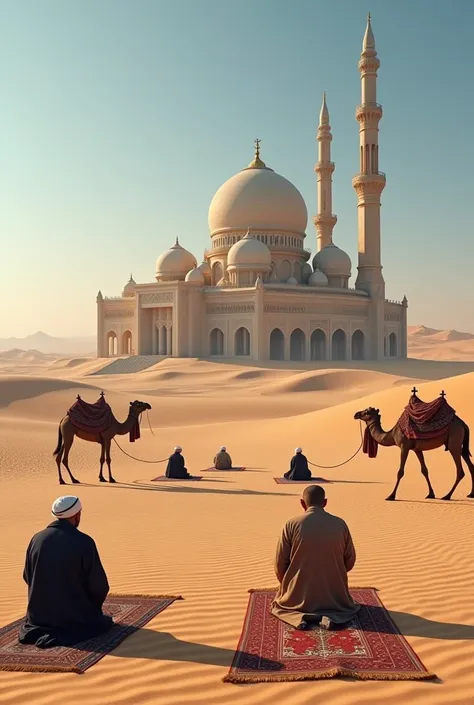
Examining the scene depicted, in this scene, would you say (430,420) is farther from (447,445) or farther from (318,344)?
(318,344)

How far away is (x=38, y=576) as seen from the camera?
17.1 ft

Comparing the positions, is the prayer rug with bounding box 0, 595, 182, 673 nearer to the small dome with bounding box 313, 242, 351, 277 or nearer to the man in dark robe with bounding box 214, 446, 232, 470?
the man in dark robe with bounding box 214, 446, 232, 470

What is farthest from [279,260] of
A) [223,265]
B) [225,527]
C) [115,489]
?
[225,527]

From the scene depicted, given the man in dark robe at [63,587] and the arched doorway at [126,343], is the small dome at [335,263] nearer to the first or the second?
the arched doorway at [126,343]

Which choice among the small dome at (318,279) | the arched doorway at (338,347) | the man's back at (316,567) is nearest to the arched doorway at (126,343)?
the small dome at (318,279)

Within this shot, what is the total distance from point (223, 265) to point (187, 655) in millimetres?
54446

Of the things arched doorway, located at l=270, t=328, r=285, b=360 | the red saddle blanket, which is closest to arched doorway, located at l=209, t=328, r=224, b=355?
arched doorway, located at l=270, t=328, r=285, b=360

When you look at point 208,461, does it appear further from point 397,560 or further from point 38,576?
point 38,576

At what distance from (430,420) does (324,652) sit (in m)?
7.62

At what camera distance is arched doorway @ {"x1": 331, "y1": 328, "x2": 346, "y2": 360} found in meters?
55.9

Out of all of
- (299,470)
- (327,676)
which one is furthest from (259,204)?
(327,676)

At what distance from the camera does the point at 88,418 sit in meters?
14.6

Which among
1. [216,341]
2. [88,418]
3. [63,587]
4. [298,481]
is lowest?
[298,481]

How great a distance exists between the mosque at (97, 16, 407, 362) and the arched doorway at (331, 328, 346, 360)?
0.08 metres
